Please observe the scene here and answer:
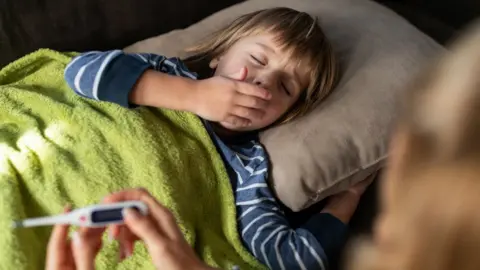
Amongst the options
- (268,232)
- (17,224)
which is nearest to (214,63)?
(268,232)

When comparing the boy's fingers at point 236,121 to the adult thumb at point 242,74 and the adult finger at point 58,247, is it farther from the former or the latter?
the adult finger at point 58,247

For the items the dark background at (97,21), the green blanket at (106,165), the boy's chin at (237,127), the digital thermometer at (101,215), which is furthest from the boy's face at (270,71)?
the digital thermometer at (101,215)

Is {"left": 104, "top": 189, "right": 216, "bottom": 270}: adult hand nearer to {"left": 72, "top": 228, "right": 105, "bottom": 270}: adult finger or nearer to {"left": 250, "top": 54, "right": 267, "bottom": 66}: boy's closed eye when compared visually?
{"left": 72, "top": 228, "right": 105, "bottom": 270}: adult finger

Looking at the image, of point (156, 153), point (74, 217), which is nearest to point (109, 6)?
point (156, 153)

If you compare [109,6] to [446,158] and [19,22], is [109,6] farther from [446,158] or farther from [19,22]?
[446,158]

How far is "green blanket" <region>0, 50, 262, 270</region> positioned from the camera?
0.99 meters

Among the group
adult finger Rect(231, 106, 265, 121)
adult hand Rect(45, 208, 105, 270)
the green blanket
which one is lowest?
the green blanket

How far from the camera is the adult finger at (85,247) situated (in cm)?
72

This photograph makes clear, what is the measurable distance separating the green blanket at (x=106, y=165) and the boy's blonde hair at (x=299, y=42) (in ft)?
0.60

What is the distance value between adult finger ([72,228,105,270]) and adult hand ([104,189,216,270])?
23mm

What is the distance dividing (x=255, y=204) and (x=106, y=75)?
325 mm

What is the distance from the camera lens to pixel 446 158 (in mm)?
458

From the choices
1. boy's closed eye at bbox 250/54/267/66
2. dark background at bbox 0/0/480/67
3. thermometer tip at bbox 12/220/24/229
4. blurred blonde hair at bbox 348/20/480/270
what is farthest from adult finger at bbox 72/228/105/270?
dark background at bbox 0/0/480/67

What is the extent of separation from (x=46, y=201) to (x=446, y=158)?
0.70m
